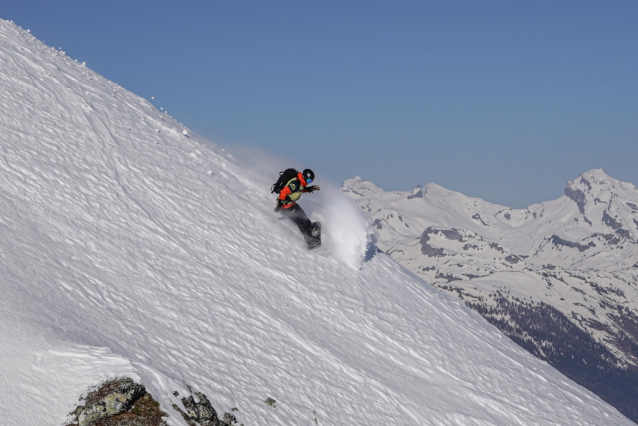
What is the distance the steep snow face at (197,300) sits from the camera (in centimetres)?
1193

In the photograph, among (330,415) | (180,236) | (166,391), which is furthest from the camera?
(180,236)

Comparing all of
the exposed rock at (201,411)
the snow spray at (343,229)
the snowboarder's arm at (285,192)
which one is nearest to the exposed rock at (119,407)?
the exposed rock at (201,411)

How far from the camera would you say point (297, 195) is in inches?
938

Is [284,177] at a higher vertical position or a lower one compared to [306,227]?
higher

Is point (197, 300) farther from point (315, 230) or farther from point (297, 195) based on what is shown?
point (297, 195)

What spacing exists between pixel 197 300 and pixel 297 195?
342 inches

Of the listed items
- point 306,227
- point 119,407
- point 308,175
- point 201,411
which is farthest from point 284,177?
point 119,407

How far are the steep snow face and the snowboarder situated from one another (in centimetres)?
57

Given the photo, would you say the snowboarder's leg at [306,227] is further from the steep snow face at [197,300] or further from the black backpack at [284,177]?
the black backpack at [284,177]

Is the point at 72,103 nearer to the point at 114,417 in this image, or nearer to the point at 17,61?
the point at 17,61

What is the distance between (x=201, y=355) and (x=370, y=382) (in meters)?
6.00

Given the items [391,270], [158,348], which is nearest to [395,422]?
[158,348]

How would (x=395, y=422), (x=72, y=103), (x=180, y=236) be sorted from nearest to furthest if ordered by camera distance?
(x=395, y=422) < (x=180, y=236) < (x=72, y=103)

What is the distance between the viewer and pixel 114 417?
9.84 meters
